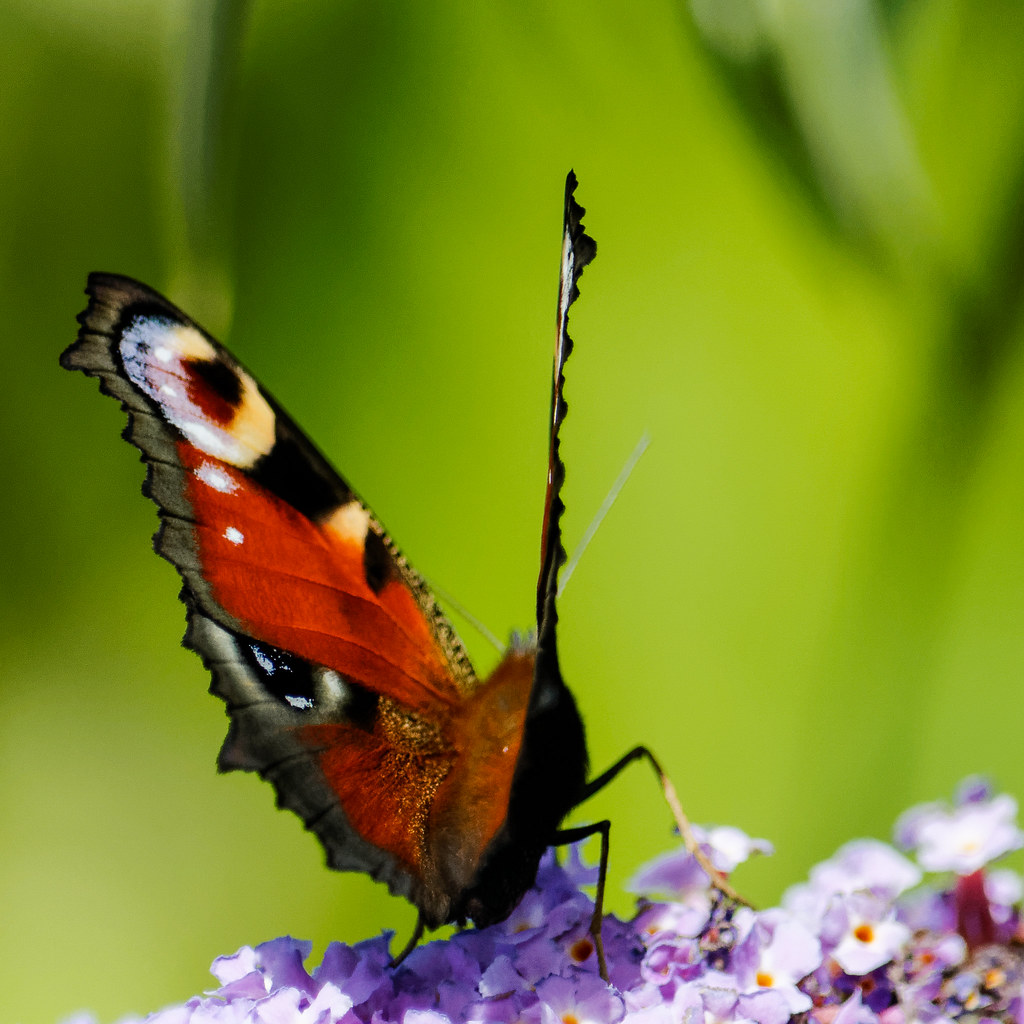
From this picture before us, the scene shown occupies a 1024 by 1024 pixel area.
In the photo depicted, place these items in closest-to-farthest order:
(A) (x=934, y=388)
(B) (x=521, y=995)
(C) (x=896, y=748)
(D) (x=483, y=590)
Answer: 1. (B) (x=521, y=995)
2. (A) (x=934, y=388)
3. (C) (x=896, y=748)
4. (D) (x=483, y=590)

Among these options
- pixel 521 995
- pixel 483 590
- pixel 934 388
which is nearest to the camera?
pixel 521 995

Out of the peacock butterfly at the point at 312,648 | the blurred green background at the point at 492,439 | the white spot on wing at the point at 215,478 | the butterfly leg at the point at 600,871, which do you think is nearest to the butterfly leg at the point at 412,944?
the peacock butterfly at the point at 312,648

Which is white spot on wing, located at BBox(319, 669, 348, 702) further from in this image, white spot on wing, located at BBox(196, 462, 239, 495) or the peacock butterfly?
white spot on wing, located at BBox(196, 462, 239, 495)

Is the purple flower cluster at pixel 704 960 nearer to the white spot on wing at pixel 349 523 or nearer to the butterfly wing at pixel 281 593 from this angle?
the butterfly wing at pixel 281 593

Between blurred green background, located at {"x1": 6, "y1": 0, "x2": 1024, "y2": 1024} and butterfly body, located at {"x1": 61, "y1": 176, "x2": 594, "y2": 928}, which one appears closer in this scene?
butterfly body, located at {"x1": 61, "y1": 176, "x2": 594, "y2": 928}

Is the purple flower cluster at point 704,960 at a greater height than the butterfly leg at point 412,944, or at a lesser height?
lesser

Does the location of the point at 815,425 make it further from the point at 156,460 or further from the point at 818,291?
the point at 156,460

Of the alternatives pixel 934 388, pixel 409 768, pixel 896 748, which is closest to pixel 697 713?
pixel 896 748

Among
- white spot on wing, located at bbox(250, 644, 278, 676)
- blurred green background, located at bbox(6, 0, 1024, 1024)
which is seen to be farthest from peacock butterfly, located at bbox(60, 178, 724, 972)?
blurred green background, located at bbox(6, 0, 1024, 1024)
